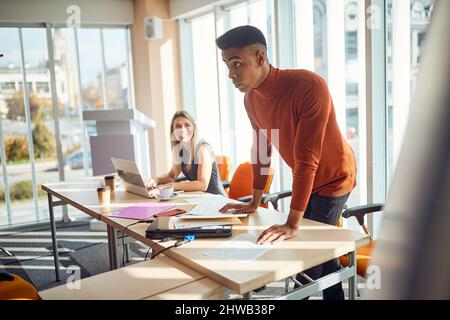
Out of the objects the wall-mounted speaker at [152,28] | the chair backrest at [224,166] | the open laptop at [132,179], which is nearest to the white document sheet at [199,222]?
the open laptop at [132,179]

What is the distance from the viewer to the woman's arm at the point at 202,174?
2.88 metres

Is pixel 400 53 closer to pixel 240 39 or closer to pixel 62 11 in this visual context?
pixel 240 39

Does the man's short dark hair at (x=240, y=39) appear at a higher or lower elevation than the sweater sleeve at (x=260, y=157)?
higher

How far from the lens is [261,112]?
2092 mm

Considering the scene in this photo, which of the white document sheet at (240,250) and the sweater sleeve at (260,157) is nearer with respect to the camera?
the white document sheet at (240,250)

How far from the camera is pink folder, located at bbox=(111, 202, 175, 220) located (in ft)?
7.13

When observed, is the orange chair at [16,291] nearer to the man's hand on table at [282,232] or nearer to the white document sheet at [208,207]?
the white document sheet at [208,207]

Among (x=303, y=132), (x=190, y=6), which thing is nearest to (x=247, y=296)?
(x=303, y=132)

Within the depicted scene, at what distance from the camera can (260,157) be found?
229cm

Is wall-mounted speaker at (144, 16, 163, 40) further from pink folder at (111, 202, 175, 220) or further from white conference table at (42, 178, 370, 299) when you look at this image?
white conference table at (42, 178, 370, 299)

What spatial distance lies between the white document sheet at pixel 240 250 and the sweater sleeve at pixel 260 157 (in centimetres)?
55

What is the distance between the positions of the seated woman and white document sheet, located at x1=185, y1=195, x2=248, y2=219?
0.34 m

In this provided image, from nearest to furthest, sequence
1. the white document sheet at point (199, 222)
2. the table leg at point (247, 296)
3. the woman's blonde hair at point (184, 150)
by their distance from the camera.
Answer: the table leg at point (247, 296), the white document sheet at point (199, 222), the woman's blonde hair at point (184, 150)
